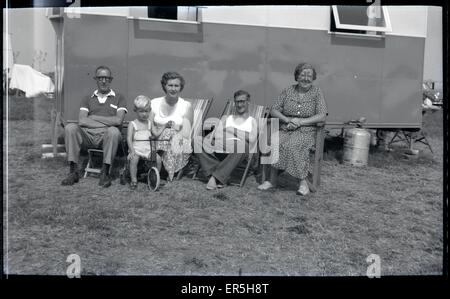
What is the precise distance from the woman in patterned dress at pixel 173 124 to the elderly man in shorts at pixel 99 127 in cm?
43

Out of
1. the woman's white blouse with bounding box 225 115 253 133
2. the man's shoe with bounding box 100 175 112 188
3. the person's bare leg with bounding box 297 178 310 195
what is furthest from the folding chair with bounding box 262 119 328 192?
the man's shoe with bounding box 100 175 112 188

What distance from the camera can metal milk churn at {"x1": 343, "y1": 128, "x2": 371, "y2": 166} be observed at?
638 centimetres

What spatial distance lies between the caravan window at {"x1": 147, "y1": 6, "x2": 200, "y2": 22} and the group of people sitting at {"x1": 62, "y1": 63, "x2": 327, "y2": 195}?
101 cm

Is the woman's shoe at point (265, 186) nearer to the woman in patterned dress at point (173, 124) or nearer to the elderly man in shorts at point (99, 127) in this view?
the woman in patterned dress at point (173, 124)

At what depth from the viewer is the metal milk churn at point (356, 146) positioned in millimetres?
6383

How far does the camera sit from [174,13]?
5.71 metres

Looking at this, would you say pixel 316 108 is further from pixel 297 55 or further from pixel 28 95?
pixel 28 95

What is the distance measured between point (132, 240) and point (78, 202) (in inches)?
42.8

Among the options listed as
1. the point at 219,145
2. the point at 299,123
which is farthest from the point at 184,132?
the point at 299,123

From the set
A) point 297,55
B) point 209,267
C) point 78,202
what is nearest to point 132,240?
point 209,267

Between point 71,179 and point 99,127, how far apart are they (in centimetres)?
65

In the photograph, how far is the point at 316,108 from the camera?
5012mm

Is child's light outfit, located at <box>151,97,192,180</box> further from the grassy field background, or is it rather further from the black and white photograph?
the grassy field background

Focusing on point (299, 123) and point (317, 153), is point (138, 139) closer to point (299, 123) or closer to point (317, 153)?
point (299, 123)
